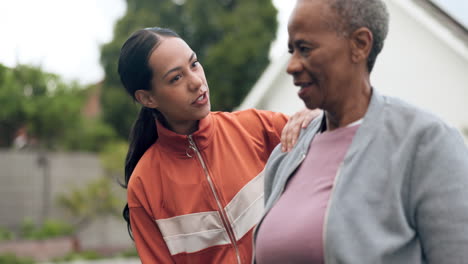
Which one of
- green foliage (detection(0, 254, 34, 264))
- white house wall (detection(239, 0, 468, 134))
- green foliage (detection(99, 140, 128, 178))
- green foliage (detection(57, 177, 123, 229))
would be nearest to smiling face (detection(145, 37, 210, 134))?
white house wall (detection(239, 0, 468, 134))

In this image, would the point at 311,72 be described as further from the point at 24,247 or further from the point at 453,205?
the point at 24,247

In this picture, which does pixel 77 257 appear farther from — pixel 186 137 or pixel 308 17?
pixel 308 17

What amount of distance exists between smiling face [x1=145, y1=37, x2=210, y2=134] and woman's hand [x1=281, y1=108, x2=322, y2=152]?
1.49ft

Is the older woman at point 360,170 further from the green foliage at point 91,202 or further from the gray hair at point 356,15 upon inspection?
the green foliage at point 91,202

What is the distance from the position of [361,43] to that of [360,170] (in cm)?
36

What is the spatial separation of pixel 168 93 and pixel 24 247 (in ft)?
38.0

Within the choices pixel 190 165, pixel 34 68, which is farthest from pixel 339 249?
pixel 34 68

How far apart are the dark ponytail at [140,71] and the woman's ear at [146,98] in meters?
0.02

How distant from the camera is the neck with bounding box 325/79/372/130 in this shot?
5.79 ft

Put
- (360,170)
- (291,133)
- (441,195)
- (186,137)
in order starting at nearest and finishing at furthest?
(441,195), (360,170), (291,133), (186,137)

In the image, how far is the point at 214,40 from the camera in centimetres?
2355

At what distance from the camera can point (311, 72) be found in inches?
67.6

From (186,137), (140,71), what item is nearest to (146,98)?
(140,71)

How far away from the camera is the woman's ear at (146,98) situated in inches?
104
